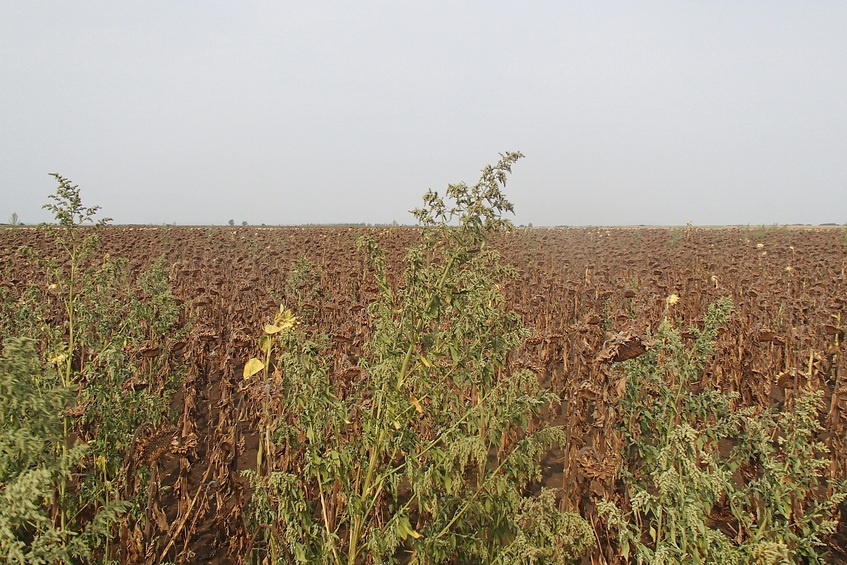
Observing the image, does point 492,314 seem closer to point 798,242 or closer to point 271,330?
point 271,330

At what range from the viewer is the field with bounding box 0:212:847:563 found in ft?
10.2

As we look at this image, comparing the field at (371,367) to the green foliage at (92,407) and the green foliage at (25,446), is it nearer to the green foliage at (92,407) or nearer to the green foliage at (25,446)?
the green foliage at (92,407)

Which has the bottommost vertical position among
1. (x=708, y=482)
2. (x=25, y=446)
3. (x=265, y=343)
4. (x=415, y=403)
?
(x=708, y=482)

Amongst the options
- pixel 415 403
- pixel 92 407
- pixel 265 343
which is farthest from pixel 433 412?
pixel 92 407

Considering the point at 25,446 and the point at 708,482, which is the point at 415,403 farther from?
the point at 25,446

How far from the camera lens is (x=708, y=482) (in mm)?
2164

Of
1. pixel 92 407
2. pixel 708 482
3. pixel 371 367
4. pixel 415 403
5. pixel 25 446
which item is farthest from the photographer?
pixel 92 407

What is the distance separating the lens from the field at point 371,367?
3100 millimetres

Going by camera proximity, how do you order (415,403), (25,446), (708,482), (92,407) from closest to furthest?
1. (25,446)
2. (708,482)
3. (415,403)
4. (92,407)

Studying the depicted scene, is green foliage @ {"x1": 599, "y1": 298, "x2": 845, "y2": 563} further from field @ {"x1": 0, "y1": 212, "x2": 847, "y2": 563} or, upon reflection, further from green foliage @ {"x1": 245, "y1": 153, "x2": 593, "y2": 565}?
green foliage @ {"x1": 245, "y1": 153, "x2": 593, "y2": 565}

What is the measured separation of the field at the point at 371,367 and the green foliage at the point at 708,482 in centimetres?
7

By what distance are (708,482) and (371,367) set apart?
5.17ft

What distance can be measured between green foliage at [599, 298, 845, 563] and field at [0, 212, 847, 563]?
69 millimetres

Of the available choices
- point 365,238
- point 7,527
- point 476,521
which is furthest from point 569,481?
point 7,527
